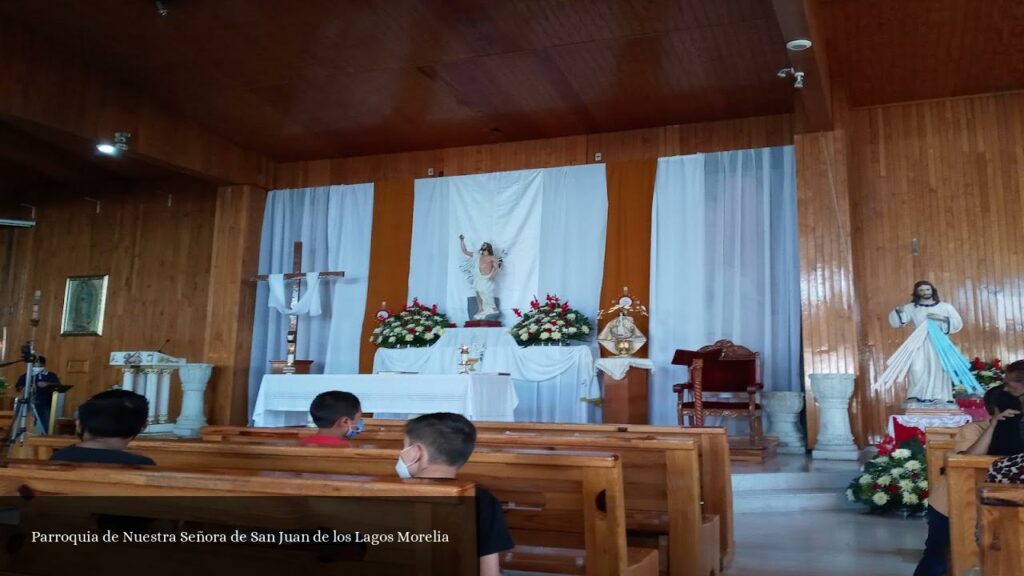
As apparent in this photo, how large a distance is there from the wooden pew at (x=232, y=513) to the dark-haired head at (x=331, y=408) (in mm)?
1034

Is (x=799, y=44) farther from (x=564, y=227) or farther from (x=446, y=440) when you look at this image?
(x=446, y=440)

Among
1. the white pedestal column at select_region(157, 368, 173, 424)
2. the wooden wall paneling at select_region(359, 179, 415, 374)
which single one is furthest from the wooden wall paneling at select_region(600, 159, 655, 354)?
the white pedestal column at select_region(157, 368, 173, 424)

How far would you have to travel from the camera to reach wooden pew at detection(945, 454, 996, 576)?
8.50ft

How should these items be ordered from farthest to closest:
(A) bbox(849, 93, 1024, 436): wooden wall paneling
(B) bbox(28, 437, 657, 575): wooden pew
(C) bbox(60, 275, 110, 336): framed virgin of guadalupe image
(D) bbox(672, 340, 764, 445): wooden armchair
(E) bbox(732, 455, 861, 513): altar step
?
(C) bbox(60, 275, 110, 336): framed virgin of guadalupe image, (A) bbox(849, 93, 1024, 436): wooden wall paneling, (D) bbox(672, 340, 764, 445): wooden armchair, (E) bbox(732, 455, 861, 513): altar step, (B) bbox(28, 437, 657, 575): wooden pew

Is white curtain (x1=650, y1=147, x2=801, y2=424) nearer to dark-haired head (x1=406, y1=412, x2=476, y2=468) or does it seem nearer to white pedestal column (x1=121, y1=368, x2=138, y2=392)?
white pedestal column (x1=121, y1=368, x2=138, y2=392)

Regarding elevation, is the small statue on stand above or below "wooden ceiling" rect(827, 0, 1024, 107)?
below

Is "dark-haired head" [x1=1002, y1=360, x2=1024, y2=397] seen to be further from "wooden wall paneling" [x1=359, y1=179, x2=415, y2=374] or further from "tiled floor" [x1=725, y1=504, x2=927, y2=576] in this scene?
"wooden wall paneling" [x1=359, y1=179, x2=415, y2=374]

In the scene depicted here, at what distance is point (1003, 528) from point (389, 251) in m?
8.39

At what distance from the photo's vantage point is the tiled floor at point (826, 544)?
3.63m

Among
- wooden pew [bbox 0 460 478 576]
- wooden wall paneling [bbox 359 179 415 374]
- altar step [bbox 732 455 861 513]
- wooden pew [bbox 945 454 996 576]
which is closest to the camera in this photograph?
wooden pew [bbox 0 460 478 576]

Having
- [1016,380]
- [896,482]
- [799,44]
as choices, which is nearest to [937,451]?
[1016,380]

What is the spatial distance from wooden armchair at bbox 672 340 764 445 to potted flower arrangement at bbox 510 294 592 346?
1196 mm

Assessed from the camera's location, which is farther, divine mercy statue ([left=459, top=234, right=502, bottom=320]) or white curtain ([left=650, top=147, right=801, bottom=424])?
divine mercy statue ([left=459, top=234, right=502, bottom=320])

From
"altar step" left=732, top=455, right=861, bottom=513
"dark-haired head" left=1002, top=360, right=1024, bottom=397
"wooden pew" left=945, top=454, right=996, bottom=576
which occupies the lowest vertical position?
"altar step" left=732, top=455, right=861, bottom=513
